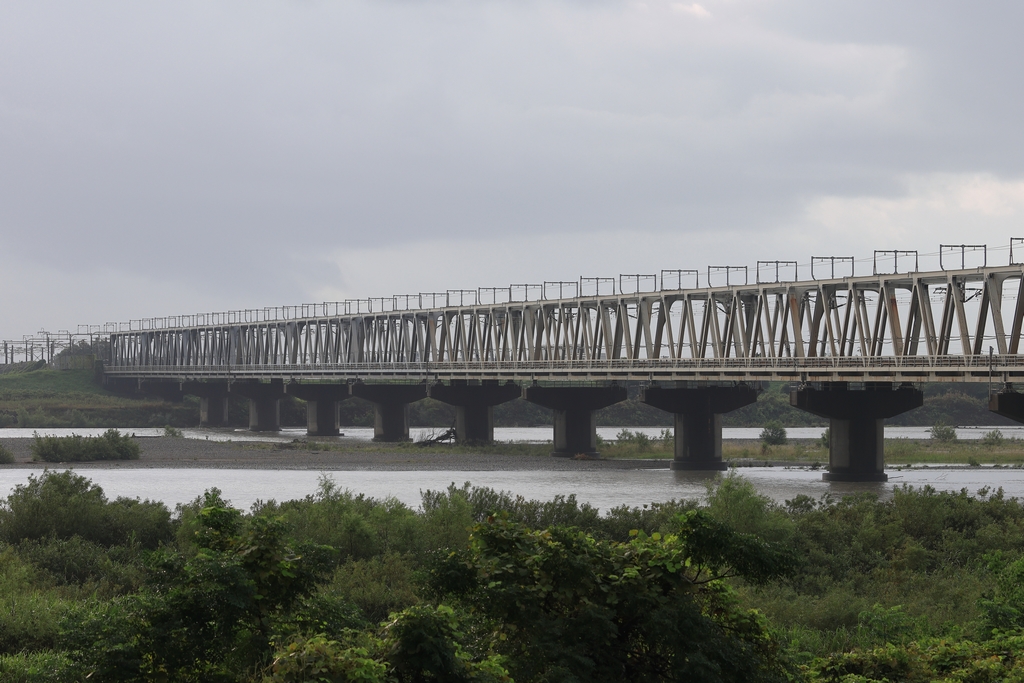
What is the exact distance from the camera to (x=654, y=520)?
37250mm

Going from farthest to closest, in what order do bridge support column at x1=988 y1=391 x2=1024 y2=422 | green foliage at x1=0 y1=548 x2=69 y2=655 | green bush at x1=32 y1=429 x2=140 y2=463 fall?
green bush at x1=32 y1=429 x2=140 y2=463, bridge support column at x1=988 y1=391 x2=1024 y2=422, green foliage at x1=0 y1=548 x2=69 y2=655

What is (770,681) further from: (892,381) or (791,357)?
(791,357)

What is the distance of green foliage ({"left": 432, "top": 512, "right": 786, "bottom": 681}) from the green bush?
71.5m

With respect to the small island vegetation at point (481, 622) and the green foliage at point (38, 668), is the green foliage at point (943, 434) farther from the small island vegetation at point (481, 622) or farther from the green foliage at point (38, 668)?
→ the green foliage at point (38, 668)

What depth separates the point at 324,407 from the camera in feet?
412

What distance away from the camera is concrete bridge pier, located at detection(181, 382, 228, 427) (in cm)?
15075

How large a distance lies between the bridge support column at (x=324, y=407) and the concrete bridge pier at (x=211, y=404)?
27974 mm

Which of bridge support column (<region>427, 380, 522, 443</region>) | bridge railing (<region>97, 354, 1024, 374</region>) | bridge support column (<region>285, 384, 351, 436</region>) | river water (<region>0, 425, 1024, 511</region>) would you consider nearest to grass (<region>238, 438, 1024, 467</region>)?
bridge support column (<region>427, 380, 522, 443</region>)

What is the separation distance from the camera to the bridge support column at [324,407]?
410 ft

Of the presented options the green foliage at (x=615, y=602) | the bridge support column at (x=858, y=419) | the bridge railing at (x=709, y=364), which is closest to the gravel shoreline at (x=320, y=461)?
the bridge railing at (x=709, y=364)

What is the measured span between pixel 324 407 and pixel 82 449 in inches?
1745

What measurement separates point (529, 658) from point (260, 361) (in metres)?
135

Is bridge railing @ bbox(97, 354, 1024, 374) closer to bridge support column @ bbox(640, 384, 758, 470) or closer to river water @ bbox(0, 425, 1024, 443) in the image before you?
bridge support column @ bbox(640, 384, 758, 470)

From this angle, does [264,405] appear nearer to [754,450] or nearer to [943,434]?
[754,450]
